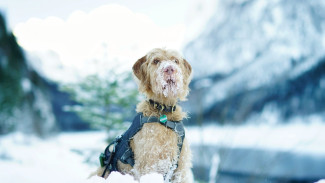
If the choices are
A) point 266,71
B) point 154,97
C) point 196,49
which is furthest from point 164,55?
point 266,71

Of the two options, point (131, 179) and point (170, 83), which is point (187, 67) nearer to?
point (170, 83)

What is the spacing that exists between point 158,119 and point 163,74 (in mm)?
442

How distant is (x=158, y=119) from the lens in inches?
96.0

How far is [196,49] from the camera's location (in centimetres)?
1180

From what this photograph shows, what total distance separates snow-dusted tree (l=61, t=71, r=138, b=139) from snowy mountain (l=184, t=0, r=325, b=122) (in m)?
4.94

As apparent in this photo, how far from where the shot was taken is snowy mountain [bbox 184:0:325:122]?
1110cm

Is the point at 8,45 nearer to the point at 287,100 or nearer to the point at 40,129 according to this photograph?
the point at 40,129

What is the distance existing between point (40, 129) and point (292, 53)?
14.6 metres

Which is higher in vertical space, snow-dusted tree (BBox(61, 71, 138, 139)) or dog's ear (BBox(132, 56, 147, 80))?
snow-dusted tree (BBox(61, 71, 138, 139))

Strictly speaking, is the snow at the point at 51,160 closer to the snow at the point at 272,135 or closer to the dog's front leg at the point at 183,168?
the dog's front leg at the point at 183,168

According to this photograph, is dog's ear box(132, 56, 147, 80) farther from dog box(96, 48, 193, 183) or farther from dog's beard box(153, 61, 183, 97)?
dog's beard box(153, 61, 183, 97)

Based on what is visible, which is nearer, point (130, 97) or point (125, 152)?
point (125, 152)

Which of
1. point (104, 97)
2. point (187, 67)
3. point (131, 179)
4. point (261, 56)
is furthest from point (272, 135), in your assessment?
point (131, 179)

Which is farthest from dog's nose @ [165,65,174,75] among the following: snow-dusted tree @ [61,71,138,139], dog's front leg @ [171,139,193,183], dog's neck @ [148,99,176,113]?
snow-dusted tree @ [61,71,138,139]
